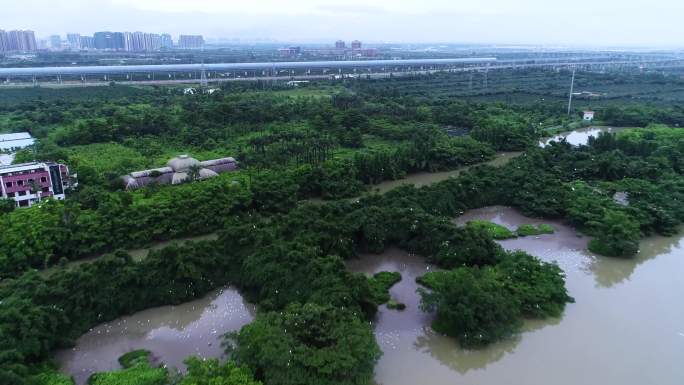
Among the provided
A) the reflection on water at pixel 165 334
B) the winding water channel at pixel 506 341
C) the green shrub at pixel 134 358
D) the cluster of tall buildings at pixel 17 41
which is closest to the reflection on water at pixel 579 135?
the winding water channel at pixel 506 341

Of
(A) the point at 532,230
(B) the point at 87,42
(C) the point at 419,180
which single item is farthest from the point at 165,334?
(B) the point at 87,42

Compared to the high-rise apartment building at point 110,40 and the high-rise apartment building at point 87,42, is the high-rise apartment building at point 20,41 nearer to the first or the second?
the high-rise apartment building at point 110,40

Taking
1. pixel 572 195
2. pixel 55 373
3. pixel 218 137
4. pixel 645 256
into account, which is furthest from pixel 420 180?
pixel 55 373

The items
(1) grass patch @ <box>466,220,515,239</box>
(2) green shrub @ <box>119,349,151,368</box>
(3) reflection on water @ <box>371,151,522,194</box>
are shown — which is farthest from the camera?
(3) reflection on water @ <box>371,151,522,194</box>

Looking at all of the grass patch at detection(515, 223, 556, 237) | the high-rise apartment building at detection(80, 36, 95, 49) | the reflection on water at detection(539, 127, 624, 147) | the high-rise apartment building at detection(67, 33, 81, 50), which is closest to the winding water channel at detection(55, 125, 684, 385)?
the grass patch at detection(515, 223, 556, 237)

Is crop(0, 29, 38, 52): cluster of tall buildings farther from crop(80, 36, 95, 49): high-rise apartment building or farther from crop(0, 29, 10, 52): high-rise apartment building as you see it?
crop(80, 36, 95, 49): high-rise apartment building
